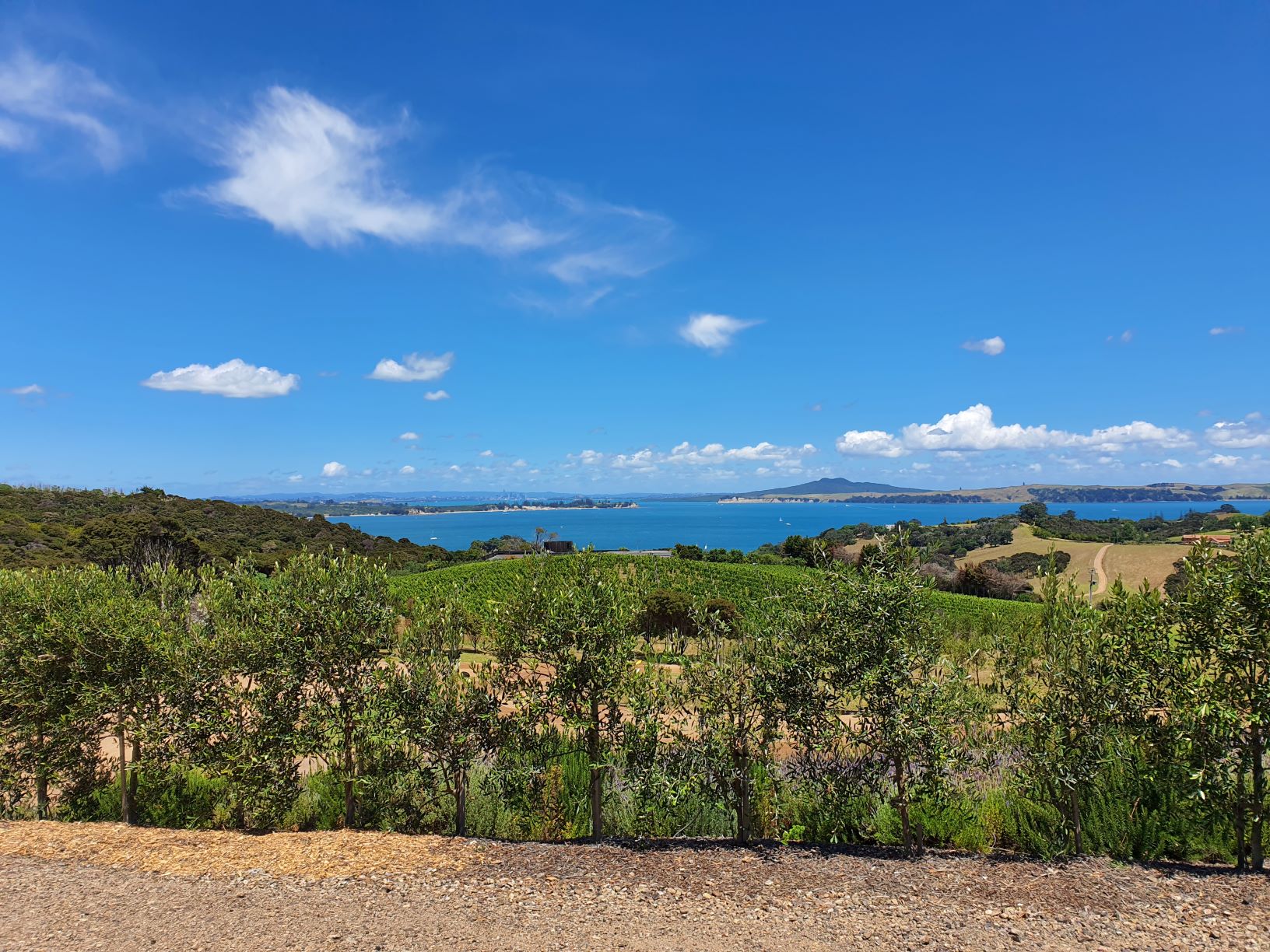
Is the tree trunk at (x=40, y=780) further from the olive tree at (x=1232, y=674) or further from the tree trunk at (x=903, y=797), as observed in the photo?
the olive tree at (x=1232, y=674)

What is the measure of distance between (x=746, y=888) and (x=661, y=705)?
220 cm

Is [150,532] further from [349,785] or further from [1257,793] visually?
[1257,793]

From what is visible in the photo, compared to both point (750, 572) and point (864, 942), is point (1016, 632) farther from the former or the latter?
point (750, 572)

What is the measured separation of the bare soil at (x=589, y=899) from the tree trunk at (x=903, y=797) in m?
0.33

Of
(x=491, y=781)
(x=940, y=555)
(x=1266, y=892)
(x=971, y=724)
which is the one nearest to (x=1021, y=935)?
(x=971, y=724)

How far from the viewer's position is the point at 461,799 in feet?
29.5

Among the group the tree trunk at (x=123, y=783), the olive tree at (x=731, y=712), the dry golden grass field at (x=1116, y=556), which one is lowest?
the dry golden grass field at (x=1116, y=556)

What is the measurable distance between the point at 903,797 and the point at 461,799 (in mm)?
5651

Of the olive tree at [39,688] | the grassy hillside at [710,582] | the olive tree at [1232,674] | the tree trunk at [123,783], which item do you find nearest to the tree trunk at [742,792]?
the olive tree at [1232,674]

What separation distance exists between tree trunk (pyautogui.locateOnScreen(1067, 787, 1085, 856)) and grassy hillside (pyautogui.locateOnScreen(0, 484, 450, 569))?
23281 mm

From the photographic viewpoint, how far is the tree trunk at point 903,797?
7727 mm

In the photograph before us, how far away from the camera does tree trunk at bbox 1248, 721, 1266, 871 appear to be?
7066 mm

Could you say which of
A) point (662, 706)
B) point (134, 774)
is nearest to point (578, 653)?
point (662, 706)

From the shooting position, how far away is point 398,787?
8945mm
